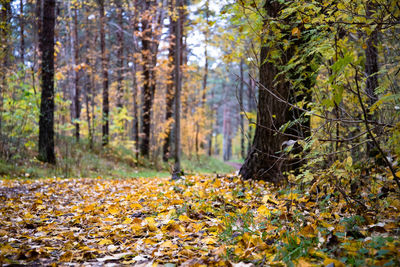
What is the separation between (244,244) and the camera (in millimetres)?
2029

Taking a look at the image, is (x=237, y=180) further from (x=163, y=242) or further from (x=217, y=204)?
(x=163, y=242)

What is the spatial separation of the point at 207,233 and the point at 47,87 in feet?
24.7

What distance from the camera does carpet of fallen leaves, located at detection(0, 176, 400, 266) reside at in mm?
1722

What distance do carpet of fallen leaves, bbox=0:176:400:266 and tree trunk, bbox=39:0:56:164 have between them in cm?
477

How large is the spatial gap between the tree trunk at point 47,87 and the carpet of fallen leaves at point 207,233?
4.77 metres

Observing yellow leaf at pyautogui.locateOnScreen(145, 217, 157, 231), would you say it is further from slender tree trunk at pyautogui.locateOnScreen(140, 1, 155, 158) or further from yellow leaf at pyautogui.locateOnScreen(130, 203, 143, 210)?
slender tree trunk at pyautogui.locateOnScreen(140, 1, 155, 158)

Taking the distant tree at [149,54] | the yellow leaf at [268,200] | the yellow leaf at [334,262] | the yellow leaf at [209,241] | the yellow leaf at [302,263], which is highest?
the distant tree at [149,54]

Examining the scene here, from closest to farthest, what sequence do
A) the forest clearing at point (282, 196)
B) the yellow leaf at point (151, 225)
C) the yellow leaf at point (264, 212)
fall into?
1. the forest clearing at point (282, 196)
2. the yellow leaf at point (151, 225)
3. the yellow leaf at point (264, 212)

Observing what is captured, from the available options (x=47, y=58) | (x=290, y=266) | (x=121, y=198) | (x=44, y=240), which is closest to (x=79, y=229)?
(x=44, y=240)

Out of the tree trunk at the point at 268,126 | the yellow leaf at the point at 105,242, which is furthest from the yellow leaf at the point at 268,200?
the yellow leaf at the point at 105,242

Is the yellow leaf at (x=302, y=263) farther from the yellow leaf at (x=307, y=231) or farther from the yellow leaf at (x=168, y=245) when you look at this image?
the yellow leaf at (x=168, y=245)

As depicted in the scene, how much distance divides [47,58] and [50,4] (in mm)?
1568

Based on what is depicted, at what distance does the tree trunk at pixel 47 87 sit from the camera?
25.8 ft

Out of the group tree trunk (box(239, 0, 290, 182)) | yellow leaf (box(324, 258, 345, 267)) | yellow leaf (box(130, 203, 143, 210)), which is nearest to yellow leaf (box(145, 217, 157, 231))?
yellow leaf (box(130, 203, 143, 210))
